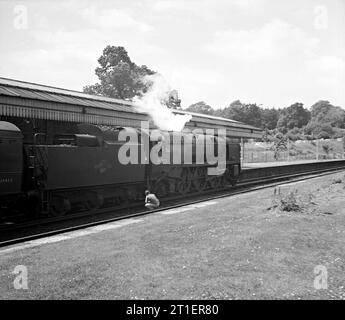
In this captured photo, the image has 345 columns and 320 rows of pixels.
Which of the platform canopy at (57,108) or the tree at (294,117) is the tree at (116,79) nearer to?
the platform canopy at (57,108)

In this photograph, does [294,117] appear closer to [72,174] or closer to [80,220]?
[72,174]

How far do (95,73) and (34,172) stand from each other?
4769cm

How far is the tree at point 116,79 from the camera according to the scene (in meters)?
53.3

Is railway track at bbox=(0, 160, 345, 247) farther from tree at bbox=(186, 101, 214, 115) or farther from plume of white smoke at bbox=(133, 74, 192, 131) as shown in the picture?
tree at bbox=(186, 101, 214, 115)

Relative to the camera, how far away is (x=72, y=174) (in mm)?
13305

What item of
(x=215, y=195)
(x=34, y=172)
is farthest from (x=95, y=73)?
(x=34, y=172)

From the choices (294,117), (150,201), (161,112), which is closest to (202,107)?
(294,117)

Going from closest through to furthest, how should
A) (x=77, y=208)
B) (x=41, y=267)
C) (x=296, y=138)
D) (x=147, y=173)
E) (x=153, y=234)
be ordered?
(x=41, y=267), (x=153, y=234), (x=77, y=208), (x=147, y=173), (x=296, y=138)

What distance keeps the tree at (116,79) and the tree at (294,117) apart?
86.6 metres

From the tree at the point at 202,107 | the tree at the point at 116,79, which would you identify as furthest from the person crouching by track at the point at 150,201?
the tree at the point at 202,107

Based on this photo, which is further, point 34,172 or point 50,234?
point 34,172

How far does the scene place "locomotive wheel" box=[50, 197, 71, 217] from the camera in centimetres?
1332

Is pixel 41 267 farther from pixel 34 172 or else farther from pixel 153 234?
pixel 34 172

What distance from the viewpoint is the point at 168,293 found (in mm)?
5695
